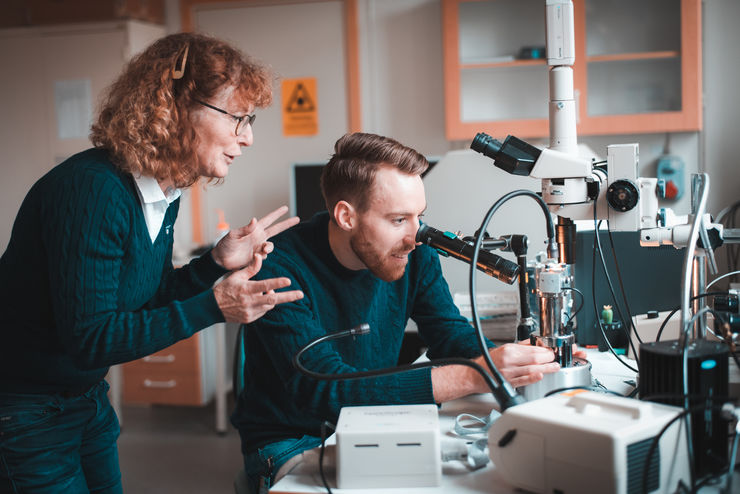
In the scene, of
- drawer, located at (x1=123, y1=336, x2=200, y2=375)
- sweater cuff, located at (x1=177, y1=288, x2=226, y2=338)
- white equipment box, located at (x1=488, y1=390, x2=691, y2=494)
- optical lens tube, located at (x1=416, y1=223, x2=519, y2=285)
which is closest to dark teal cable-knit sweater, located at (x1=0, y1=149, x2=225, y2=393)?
sweater cuff, located at (x1=177, y1=288, x2=226, y2=338)

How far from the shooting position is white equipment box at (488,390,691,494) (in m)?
0.82

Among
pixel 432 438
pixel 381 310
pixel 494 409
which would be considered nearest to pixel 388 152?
pixel 381 310

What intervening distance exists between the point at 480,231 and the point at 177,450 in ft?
8.02

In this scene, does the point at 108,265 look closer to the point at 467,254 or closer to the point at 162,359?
the point at 467,254

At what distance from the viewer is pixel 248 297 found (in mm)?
1205

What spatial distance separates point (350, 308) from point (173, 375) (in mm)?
2140

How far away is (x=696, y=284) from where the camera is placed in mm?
1251

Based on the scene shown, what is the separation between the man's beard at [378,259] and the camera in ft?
4.73

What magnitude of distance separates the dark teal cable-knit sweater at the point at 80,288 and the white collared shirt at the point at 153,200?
0.02 metres

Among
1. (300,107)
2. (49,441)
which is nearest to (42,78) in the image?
(300,107)

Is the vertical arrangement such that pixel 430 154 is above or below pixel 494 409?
above

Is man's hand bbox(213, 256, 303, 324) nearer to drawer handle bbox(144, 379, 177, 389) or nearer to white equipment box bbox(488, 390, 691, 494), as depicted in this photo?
white equipment box bbox(488, 390, 691, 494)

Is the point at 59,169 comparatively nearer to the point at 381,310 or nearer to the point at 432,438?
the point at 381,310

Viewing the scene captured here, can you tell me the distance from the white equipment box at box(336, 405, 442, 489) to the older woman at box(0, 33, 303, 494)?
0.34 meters
